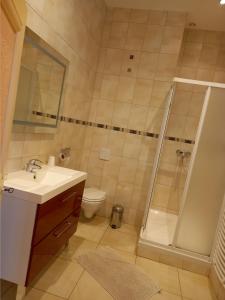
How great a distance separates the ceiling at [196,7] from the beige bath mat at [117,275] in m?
2.88

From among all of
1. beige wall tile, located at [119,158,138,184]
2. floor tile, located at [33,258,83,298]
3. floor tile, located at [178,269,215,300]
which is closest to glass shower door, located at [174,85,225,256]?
floor tile, located at [178,269,215,300]

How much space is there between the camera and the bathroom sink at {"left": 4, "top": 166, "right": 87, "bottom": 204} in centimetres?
135

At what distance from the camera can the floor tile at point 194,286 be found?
1.96 metres

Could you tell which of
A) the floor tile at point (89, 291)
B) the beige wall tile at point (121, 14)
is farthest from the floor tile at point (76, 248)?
the beige wall tile at point (121, 14)

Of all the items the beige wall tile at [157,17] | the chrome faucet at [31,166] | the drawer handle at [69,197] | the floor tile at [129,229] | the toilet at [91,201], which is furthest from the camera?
the floor tile at [129,229]

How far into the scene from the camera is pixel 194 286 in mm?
2074

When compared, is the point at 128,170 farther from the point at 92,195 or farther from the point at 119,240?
the point at 119,240

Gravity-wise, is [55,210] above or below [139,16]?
below

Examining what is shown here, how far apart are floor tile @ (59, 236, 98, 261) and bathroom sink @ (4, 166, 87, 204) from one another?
784 mm

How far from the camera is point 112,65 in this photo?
2975 mm

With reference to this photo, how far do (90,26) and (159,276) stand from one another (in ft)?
8.98

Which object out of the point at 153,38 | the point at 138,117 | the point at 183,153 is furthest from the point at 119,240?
the point at 153,38

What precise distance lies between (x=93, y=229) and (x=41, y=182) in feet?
4.10

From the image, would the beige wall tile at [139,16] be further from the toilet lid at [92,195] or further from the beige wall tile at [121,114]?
the toilet lid at [92,195]
